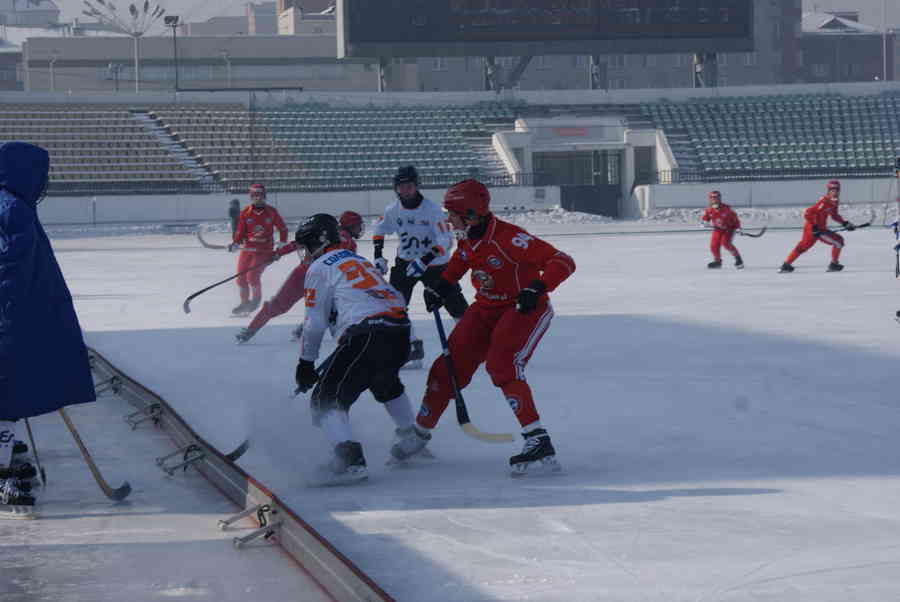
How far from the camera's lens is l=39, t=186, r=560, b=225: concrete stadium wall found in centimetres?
4034

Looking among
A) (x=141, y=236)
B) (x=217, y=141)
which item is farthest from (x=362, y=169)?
(x=141, y=236)

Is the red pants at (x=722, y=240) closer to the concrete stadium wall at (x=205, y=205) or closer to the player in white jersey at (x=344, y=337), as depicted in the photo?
the player in white jersey at (x=344, y=337)

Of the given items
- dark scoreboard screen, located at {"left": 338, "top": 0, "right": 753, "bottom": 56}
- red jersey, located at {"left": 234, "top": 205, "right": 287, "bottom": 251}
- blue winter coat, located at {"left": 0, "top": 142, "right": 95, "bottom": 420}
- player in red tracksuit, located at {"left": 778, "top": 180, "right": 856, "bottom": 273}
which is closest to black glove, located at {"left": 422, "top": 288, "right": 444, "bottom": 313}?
blue winter coat, located at {"left": 0, "top": 142, "right": 95, "bottom": 420}

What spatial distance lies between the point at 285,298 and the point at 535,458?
6.46m

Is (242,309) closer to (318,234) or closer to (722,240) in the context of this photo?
(318,234)

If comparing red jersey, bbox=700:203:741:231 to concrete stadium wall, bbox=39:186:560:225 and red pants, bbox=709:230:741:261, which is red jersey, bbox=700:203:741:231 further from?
concrete stadium wall, bbox=39:186:560:225

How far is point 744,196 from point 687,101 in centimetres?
854

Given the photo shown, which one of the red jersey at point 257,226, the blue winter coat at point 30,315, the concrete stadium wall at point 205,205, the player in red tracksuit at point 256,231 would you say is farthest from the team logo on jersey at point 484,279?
the concrete stadium wall at point 205,205

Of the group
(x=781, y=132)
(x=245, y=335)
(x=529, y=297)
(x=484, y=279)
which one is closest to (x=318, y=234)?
(x=484, y=279)

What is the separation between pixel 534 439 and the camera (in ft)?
21.2

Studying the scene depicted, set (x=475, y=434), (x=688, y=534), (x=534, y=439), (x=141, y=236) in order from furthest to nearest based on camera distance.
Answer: (x=141, y=236), (x=475, y=434), (x=534, y=439), (x=688, y=534)

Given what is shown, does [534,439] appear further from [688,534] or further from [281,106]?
[281,106]

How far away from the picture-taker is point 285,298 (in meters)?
12.5

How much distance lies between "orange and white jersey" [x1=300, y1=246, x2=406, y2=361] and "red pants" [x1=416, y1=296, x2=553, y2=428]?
0.47 m
